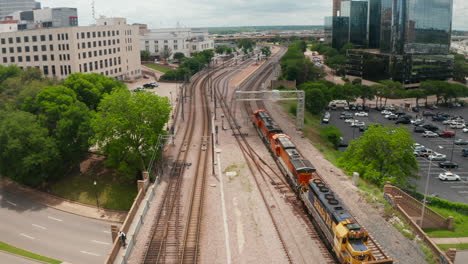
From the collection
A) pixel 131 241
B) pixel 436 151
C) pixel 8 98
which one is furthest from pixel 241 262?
pixel 8 98

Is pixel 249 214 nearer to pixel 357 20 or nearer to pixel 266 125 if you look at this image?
pixel 266 125

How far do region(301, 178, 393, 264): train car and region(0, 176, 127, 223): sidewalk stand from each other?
26.9m

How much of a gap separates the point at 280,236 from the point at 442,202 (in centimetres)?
2693

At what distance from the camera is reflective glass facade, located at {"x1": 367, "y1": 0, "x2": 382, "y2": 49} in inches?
6807

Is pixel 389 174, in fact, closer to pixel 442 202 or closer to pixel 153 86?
pixel 442 202

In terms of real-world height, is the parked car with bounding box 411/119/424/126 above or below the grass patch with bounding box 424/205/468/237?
above

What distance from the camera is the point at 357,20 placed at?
18962cm

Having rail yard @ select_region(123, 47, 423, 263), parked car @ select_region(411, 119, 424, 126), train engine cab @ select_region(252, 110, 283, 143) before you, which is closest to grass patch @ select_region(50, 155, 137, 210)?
rail yard @ select_region(123, 47, 423, 263)

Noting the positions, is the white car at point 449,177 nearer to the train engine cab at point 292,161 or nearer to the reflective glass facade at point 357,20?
the train engine cab at point 292,161

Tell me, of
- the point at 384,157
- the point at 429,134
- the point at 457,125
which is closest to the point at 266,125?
the point at 384,157

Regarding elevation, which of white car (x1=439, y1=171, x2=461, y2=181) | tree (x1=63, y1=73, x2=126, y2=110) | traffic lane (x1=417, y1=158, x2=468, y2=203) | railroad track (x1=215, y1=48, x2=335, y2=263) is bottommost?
traffic lane (x1=417, y1=158, x2=468, y2=203)

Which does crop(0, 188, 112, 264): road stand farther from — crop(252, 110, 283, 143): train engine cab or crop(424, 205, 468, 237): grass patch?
crop(424, 205, 468, 237): grass patch

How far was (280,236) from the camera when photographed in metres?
32.8

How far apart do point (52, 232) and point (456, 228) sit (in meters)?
47.0
